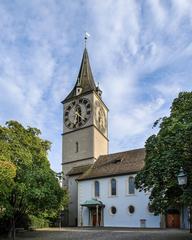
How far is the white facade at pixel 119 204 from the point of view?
35834 mm

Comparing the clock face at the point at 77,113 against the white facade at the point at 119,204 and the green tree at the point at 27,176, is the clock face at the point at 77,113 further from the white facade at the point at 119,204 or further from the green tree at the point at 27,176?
the green tree at the point at 27,176

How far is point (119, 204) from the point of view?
3819 cm

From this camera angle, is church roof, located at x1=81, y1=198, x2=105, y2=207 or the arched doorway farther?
church roof, located at x1=81, y1=198, x2=105, y2=207

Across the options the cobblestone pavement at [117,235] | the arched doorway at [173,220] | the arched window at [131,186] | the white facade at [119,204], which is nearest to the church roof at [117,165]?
the white facade at [119,204]

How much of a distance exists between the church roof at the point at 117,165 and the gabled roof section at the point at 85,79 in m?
13.4

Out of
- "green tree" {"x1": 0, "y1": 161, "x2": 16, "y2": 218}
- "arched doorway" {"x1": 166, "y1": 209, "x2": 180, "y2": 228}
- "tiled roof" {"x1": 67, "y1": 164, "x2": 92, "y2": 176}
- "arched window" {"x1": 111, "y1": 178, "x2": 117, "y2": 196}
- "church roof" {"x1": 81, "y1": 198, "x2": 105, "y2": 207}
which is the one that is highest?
"tiled roof" {"x1": 67, "y1": 164, "x2": 92, "y2": 176}

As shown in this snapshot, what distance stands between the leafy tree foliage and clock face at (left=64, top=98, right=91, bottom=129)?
3098cm

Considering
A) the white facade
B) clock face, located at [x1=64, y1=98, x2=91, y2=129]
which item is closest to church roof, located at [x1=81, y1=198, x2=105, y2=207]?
the white facade

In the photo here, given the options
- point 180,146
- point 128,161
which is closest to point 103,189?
point 128,161

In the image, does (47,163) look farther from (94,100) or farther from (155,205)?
(94,100)

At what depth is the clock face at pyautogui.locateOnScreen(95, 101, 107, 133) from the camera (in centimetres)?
5134

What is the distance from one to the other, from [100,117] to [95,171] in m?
12.7

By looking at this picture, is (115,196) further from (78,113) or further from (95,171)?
(78,113)

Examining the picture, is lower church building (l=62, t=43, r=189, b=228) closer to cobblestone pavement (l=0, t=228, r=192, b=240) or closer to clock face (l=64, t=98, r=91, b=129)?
clock face (l=64, t=98, r=91, b=129)
